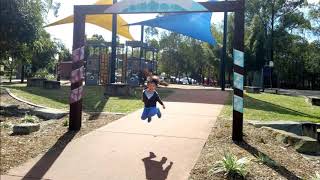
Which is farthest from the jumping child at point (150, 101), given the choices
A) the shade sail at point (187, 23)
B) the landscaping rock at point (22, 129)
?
the shade sail at point (187, 23)

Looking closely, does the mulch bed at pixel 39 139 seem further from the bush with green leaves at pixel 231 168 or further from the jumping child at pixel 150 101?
Answer: the bush with green leaves at pixel 231 168

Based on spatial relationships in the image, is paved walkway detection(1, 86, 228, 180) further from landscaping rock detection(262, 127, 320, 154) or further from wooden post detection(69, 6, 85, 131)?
landscaping rock detection(262, 127, 320, 154)

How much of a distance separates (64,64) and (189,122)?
3245 centimetres

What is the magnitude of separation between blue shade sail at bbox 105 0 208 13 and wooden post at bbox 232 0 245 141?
0.76 m

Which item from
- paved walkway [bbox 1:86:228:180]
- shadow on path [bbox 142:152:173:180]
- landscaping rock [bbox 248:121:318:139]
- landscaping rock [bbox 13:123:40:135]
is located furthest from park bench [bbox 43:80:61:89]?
shadow on path [bbox 142:152:173:180]

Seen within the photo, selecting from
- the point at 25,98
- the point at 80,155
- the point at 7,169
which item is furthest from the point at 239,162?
the point at 25,98

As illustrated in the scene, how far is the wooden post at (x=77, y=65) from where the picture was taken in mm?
9242

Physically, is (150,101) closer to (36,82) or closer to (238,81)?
(238,81)

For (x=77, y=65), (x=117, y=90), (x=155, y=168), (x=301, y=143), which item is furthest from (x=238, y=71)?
(x=117, y=90)

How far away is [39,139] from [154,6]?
138 inches

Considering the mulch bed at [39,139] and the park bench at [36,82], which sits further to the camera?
→ the park bench at [36,82]

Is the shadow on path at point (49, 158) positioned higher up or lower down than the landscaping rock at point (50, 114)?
lower down

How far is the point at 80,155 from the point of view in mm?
7199

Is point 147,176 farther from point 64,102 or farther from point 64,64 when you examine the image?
point 64,64
